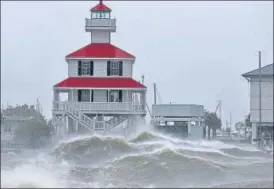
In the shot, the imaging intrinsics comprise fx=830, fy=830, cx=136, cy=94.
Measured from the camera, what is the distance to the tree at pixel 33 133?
59.5 m

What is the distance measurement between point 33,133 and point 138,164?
12.6m

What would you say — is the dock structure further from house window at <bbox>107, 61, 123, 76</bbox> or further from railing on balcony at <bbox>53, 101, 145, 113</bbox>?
house window at <bbox>107, 61, 123, 76</bbox>

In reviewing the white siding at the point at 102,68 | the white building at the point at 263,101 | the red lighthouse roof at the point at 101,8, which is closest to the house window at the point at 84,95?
the white siding at the point at 102,68

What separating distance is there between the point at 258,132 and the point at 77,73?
57.8 ft

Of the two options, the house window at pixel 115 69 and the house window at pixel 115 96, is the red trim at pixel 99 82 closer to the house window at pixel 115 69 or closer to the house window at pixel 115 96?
the house window at pixel 115 69

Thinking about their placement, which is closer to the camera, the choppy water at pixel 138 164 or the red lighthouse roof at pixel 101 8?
the choppy water at pixel 138 164

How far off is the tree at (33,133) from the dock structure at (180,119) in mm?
8946

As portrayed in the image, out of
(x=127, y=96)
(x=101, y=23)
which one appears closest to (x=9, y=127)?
(x=127, y=96)

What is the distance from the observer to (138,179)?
145 ft

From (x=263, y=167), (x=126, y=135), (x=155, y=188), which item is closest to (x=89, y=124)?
(x=126, y=135)

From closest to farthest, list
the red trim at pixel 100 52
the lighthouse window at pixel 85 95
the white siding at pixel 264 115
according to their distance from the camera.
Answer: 1. the lighthouse window at pixel 85 95
2. the red trim at pixel 100 52
3. the white siding at pixel 264 115

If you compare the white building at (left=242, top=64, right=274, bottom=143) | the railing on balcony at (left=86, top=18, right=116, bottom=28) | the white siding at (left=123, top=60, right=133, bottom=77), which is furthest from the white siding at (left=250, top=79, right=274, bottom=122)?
the railing on balcony at (left=86, top=18, right=116, bottom=28)

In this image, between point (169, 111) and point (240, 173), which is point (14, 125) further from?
point (240, 173)

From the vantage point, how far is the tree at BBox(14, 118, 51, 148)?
59469mm
